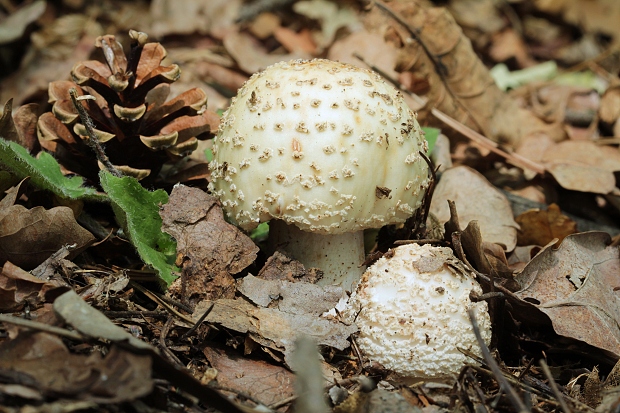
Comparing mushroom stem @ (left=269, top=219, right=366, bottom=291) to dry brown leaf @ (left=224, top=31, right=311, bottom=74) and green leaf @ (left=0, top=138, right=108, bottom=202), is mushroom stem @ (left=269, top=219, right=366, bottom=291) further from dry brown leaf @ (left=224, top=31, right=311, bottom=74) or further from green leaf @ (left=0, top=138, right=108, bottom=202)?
dry brown leaf @ (left=224, top=31, right=311, bottom=74)

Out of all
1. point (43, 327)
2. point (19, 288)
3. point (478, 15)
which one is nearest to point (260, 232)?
point (19, 288)

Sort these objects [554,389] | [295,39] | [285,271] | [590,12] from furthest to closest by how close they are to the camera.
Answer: [590,12] → [295,39] → [285,271] → [554,389]

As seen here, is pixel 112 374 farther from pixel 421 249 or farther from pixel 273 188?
pixel 421 249

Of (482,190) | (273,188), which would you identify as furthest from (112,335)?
(482,190)

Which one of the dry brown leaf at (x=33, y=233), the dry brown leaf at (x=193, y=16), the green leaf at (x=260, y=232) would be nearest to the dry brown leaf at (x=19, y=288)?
the dry brown leaf at (x=33, y=233)

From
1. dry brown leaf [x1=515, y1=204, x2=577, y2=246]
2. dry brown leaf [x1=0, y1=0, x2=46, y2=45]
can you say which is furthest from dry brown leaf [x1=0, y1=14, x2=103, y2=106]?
dry brown leaf [x1=515, y1=204, x2=577, y2=246]

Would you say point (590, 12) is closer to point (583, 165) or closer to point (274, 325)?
point (583, 165)
